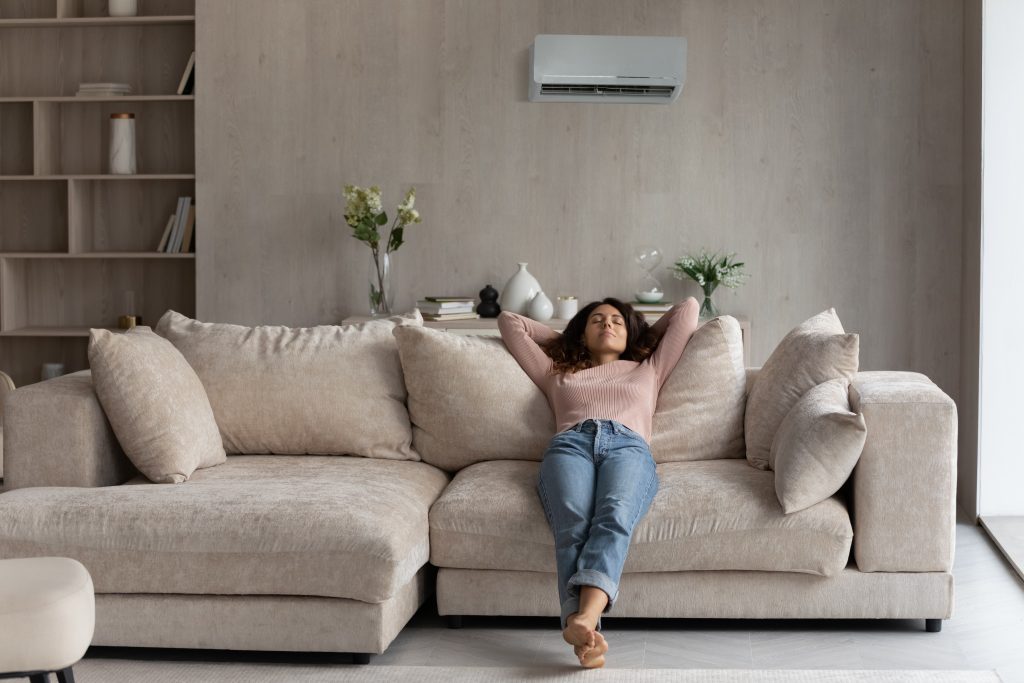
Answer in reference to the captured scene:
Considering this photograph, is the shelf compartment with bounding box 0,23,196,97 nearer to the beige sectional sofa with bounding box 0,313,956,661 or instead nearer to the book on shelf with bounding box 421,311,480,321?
the book on shelf with bounding box 421,311,480,321

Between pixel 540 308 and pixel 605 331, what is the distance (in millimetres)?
1344

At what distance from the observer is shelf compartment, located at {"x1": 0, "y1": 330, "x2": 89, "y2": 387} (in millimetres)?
5875

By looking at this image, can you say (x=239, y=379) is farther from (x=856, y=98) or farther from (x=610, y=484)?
(x=856, y=98)

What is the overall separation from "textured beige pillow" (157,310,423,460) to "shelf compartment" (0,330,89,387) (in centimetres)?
229

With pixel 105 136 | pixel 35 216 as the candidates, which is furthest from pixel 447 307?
pixel 35 216

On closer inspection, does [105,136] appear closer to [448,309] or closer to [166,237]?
[166,237]

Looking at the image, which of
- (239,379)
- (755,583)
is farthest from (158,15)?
(755,583)

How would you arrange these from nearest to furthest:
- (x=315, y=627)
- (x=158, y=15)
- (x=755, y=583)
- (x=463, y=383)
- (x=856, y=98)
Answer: (x=315, y=627), (x=755, y=583), (x=463, y=383), (x=856, y=98), (x=158, y=15)

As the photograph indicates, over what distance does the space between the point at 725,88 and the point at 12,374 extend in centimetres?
Answer: 369

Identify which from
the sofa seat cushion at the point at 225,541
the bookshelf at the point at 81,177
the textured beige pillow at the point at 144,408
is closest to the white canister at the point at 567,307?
the bookshelf at the point at 81,177

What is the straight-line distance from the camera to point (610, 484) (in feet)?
10.5

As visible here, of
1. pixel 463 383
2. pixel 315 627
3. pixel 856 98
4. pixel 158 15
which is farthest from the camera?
pixel 158 15

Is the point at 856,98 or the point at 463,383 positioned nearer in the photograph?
the point at 463,383

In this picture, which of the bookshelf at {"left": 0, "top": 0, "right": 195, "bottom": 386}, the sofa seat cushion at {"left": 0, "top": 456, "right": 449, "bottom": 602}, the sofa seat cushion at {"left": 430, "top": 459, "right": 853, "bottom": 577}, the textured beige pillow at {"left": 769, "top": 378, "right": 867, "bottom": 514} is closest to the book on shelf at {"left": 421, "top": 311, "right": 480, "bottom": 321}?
the bookshelf at {"left": 0, "top": 0, "right": 195, "bottom": 386}
